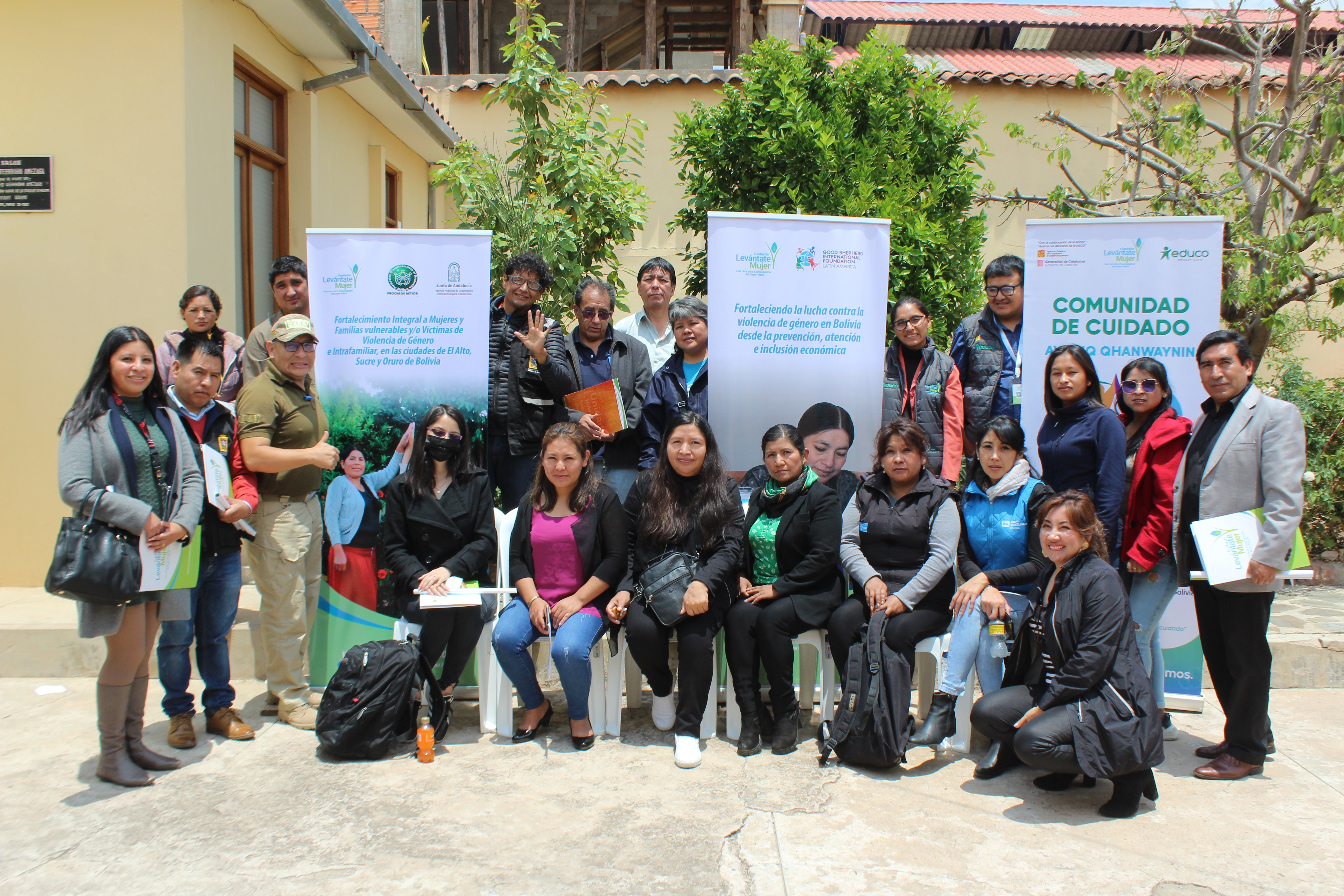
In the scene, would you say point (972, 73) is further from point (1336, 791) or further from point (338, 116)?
point (1336, 791)

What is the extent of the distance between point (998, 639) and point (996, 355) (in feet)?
5.15

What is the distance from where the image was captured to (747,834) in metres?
3.12

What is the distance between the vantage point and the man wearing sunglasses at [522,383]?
14.7ft

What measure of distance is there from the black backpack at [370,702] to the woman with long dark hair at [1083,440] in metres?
3.05

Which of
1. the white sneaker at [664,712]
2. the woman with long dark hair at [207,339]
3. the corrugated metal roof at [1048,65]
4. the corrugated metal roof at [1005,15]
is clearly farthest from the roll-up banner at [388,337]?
the corrugated metal roof at [1005,15]

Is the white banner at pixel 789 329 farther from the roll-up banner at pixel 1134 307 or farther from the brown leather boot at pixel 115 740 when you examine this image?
the brown leather boot at pixel 115 740

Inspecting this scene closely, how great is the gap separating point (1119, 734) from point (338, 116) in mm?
7916

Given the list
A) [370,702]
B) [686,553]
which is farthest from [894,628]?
[370,702]

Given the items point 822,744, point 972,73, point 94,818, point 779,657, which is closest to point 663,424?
point 779,657

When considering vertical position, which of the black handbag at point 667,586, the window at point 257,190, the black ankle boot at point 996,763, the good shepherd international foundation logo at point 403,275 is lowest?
the black ankle boot at point 996,763

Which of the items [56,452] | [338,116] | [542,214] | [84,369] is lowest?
[56,452]

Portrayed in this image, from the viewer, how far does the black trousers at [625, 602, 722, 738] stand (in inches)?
154

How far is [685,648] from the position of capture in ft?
13.0

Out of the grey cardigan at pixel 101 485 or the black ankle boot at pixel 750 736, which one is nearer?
the grey cardigan at pixel 101 485
